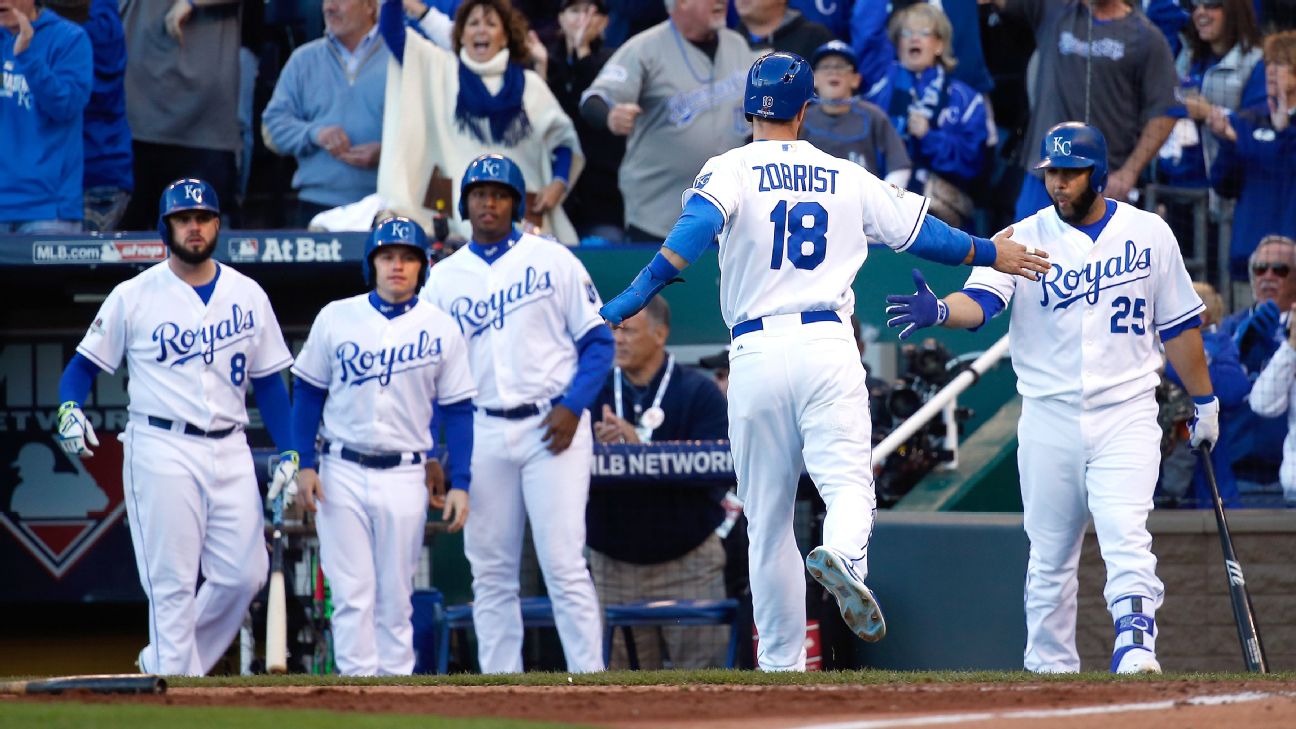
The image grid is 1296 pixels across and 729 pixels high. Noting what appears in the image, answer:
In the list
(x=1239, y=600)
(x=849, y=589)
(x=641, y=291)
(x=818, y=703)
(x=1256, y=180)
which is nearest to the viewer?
(x=818, y=703)

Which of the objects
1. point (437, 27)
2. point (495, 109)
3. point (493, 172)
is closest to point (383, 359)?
point (493, 172)

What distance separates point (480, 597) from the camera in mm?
7512

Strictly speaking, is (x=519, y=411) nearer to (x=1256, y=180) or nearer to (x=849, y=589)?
(x=849, y=589)

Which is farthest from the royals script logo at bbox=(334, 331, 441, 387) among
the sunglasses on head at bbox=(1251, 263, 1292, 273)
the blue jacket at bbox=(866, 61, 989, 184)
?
the sunglasses on head at bbox=(1251, 263, 1292, 273)

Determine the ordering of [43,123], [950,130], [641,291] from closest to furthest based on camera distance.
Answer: [641,291] < [43,123] < [950,130]

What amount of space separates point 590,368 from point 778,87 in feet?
7.25

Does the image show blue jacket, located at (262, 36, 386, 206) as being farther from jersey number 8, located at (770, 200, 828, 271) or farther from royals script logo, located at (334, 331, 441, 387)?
jersey number 8, located at (770, 200, 828, 271)

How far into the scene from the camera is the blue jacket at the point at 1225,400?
313 inches

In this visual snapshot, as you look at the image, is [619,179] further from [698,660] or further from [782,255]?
[782,255]

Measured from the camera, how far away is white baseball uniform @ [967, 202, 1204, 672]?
20.4ft

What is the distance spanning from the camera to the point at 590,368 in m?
7.63

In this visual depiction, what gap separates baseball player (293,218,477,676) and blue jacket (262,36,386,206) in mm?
2053

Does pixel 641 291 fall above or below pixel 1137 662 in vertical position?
above

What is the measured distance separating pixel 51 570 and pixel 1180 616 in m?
5.89
